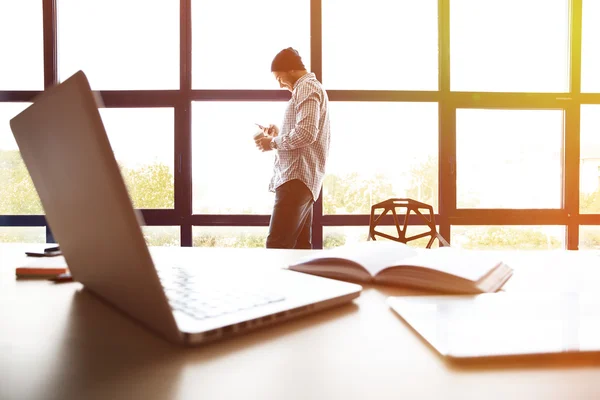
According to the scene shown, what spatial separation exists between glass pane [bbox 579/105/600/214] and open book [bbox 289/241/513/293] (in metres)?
3.21

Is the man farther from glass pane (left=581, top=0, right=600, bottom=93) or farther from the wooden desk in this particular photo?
glass pane (left=581, top=0, right=600, bottom=93)

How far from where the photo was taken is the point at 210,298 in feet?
1.75

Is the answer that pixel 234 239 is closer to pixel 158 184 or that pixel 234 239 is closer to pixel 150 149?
pixel 158 184

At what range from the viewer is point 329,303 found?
0.57 meters

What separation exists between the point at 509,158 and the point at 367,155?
3.81ft

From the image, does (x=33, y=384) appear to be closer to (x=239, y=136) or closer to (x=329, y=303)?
(x=329, y=303)

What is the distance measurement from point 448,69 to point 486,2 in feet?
2.11

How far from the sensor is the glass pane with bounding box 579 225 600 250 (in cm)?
338

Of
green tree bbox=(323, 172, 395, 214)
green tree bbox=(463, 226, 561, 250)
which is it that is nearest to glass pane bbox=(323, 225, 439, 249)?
green tree bbox=(323, 172, 395, 214)

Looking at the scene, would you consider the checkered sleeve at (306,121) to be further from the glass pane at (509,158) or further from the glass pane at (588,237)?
the glass pane at (588,237)

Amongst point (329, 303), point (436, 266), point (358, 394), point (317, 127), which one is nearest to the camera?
point (358, 394)

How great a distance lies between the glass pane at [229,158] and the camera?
3.27m

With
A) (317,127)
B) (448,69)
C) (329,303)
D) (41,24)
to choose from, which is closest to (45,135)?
(329,303)

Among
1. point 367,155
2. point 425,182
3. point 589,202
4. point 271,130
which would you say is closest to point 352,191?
point 367,155
